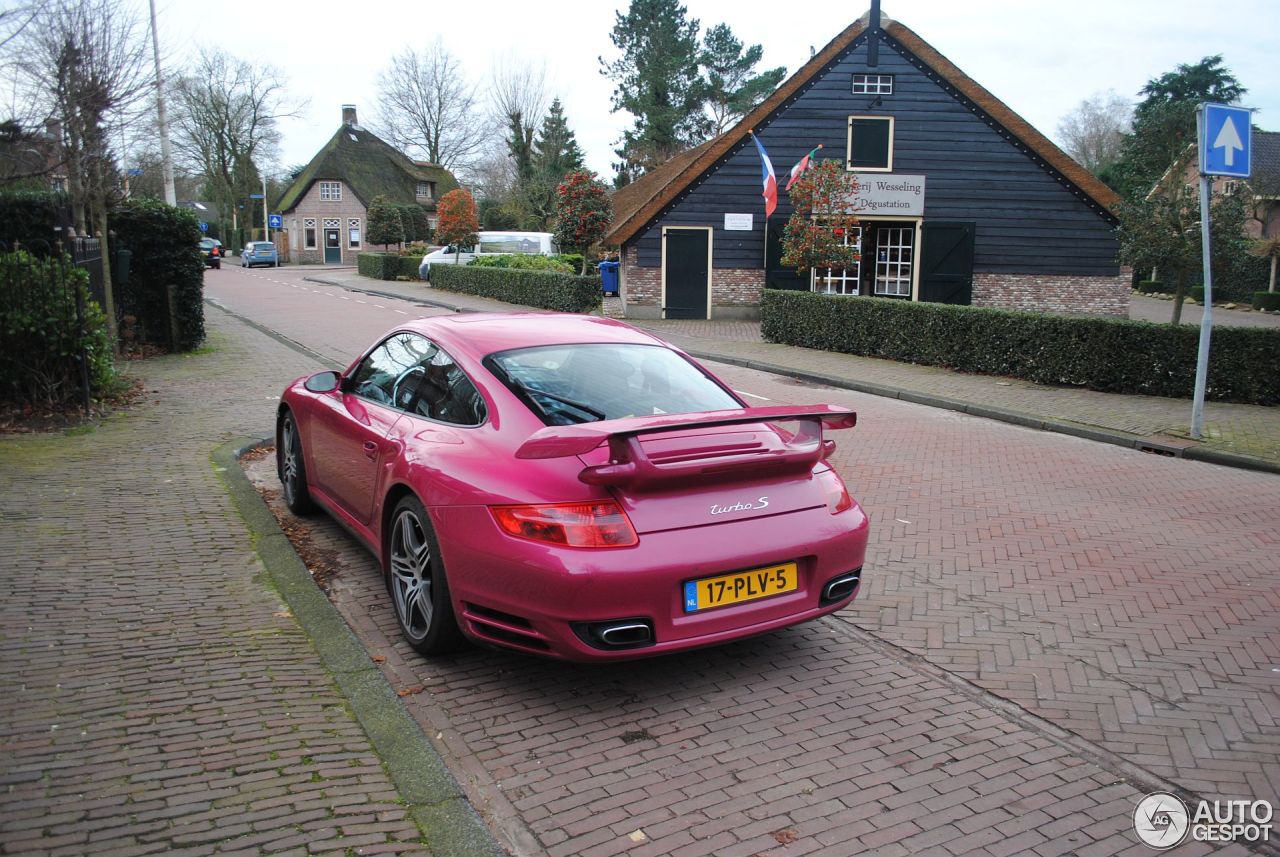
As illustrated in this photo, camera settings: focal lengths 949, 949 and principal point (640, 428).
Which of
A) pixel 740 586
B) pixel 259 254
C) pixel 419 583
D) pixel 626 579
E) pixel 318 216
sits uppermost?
pixel 318 216

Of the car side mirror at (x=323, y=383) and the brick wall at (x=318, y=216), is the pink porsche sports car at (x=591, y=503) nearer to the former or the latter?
the car side mirror at (x=323, y=383)

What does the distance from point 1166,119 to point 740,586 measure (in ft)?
172

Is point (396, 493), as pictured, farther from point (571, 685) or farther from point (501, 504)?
point (571, 685)

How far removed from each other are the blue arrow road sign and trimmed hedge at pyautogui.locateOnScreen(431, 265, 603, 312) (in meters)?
17.1

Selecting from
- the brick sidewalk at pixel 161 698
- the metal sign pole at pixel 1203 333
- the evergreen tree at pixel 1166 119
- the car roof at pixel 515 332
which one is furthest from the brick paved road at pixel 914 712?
the evergreen tree at pixel 1166 119

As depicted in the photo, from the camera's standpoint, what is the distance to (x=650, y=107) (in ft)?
178

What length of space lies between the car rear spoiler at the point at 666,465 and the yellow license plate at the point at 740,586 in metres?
0.41

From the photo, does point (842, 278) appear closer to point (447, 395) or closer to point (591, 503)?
point (447, 395)

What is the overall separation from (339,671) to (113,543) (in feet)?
8.08

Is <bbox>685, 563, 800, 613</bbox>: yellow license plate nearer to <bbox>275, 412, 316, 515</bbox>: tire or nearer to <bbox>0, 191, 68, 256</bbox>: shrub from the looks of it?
<bbox>275, 412, 316, 515</bbox>: tire

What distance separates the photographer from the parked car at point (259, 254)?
185 feet

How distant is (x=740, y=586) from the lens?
151 inches

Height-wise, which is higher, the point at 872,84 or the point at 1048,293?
the point at 872,84

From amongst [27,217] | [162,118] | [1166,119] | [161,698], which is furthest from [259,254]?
[161,698]
